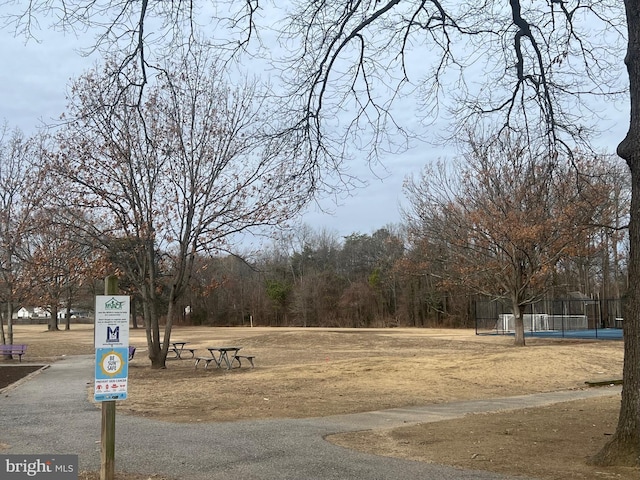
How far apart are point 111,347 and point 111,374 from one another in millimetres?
232

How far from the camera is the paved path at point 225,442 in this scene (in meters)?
6.79

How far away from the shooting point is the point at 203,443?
331 inches

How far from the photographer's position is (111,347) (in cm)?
A: 572

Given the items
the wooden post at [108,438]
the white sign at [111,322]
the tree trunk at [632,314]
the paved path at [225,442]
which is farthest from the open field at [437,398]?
the white sign at [111,322]

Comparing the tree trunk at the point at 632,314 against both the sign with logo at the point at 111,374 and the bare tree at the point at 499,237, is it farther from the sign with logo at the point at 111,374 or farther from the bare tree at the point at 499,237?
the bare tree at the point at 499,237

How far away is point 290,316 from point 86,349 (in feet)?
145

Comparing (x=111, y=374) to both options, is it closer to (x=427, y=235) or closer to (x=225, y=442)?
(x=225, y=442)

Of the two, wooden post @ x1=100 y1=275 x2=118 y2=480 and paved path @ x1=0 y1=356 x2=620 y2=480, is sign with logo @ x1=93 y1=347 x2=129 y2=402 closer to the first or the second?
wooden post @ x1=100 y1=275 x2=118 y2=480

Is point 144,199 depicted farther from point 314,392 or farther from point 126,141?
point 314,392

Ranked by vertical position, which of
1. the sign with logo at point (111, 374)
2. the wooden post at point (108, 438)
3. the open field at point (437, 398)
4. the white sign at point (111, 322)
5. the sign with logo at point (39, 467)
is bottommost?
the open field at point (437, 398)

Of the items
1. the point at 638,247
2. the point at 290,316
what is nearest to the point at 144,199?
the point at 638,247

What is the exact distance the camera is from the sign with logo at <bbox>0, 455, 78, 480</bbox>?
6.09 metres

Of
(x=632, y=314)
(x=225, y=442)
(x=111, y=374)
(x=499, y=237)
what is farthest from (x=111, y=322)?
(x=499, y=237)

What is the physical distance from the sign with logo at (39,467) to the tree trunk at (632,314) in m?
5.42
